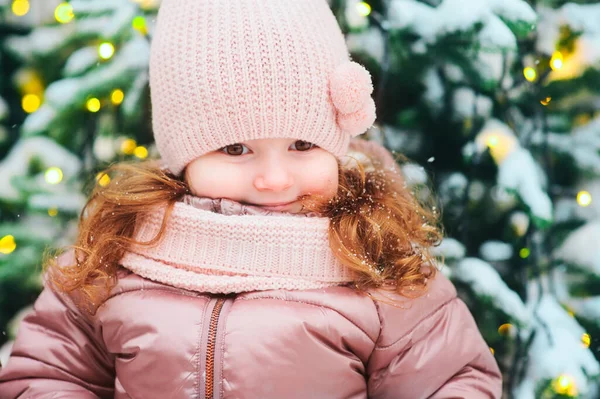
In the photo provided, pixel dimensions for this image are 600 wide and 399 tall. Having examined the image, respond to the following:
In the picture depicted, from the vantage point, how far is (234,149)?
1.12 m

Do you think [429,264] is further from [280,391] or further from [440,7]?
[440,7]

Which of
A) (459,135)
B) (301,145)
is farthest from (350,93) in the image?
(459,135)

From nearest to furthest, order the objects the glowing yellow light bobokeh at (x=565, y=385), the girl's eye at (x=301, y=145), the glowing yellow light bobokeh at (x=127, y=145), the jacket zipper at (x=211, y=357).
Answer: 1. the jacket zipper at (x=211, y=357)
2. the girl's eye at (x=301, y=145)
3. the glowing yellow light bobokeh at (x=565, y=385)
4. the glowing yellow light bobokeh at (x=127, y=145)

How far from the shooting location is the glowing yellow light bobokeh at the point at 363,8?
1396 millimetres

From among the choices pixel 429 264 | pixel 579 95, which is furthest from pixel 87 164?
pixel 579 95

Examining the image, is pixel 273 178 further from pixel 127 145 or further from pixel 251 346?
pixel 127 145

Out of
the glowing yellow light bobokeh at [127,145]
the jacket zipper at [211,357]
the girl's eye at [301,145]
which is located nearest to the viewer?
the jacket zipper at [211,357]

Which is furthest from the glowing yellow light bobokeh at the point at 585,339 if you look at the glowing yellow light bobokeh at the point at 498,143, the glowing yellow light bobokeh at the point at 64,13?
the glowing yellow light bobokeh at the point at 64,13

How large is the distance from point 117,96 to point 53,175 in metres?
0.22

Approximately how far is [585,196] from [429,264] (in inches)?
16.9

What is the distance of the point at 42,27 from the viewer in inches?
54.9

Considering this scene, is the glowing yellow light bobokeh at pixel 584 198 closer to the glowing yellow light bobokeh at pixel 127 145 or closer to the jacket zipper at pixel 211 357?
the jacket zipper at pixel 211 357

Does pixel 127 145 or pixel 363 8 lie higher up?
pixel 363 8

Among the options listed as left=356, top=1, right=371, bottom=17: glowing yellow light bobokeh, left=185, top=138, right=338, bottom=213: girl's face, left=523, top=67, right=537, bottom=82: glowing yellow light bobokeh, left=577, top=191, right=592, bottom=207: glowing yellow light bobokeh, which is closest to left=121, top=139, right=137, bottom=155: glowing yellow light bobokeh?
left=185, top=138, right=338, bottom=213: girl's face
